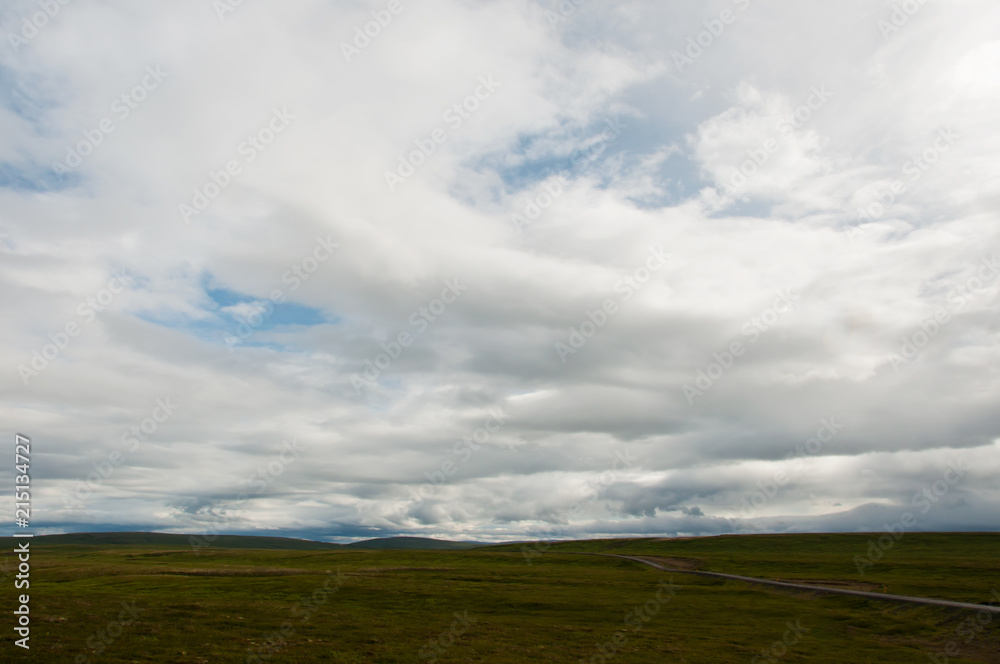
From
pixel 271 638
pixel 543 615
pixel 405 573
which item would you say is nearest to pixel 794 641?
pixel 543 615

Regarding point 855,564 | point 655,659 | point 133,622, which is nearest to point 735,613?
point 655,659

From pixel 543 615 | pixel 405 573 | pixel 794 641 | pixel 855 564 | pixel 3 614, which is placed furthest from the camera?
pixel 855 564

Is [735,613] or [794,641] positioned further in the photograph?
[735,613]

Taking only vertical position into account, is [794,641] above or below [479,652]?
below

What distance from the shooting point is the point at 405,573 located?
120750 mm

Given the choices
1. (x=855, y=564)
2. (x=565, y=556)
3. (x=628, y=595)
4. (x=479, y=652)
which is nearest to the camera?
(x=479, y=652)

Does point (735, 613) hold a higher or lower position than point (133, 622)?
lower

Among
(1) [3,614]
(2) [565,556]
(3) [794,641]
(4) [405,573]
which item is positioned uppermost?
(1) [3,614]

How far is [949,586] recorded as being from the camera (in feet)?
292

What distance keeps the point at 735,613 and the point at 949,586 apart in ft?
154

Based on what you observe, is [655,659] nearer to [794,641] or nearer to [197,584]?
[794,641]

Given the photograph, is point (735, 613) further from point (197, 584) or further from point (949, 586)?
point (197, 584)

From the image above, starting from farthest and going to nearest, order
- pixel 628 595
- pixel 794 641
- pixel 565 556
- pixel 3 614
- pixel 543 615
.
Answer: pixel 565 556 < pixel 628 595 < pixel 543 615 < pixel 794 641 < pixel 3 614

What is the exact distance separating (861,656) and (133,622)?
56.0m
